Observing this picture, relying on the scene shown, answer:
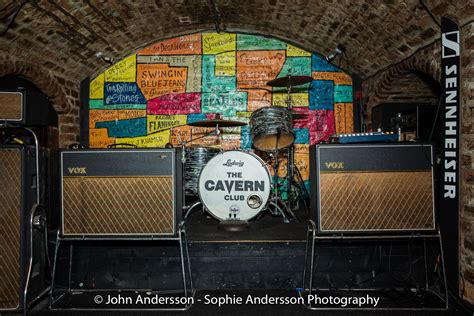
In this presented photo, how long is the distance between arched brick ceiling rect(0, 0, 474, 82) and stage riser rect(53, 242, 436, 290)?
81.3 inches

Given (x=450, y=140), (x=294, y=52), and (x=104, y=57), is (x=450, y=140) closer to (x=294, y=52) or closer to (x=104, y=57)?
(x=294, y=52)

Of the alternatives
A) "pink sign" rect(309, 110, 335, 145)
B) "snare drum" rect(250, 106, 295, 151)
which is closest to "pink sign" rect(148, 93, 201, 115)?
"snare drum" rect(250, 106, 295, 151)

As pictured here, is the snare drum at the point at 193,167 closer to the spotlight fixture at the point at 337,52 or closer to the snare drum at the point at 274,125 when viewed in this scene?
the snare drum at the point at 274,125

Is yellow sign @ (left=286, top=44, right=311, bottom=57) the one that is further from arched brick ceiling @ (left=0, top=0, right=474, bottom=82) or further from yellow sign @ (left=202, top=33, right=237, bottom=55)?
yellow sign @ (left=202, top=33, right=237, bottom=55)

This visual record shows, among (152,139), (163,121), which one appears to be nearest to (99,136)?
(152,139)

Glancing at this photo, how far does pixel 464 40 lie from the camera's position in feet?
8.09

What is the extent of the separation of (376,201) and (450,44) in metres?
1.43

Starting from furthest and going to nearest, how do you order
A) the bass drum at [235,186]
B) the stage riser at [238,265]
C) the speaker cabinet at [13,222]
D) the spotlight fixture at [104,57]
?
the spotlight fixture at [104,57], the bass drum at [235,186], the stage riser at [238,265], the speaker cabinet at [13,222]

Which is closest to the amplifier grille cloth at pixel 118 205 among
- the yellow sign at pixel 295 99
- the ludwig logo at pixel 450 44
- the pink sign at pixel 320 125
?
the ludwig logo at pixel 450 44

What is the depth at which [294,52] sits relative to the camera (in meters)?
5.34

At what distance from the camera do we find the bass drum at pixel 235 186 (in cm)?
328

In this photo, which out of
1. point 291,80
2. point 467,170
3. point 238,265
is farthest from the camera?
point 291,80

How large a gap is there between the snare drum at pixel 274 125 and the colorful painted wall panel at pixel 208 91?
4.20 ft

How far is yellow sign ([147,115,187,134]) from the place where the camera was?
536cm
